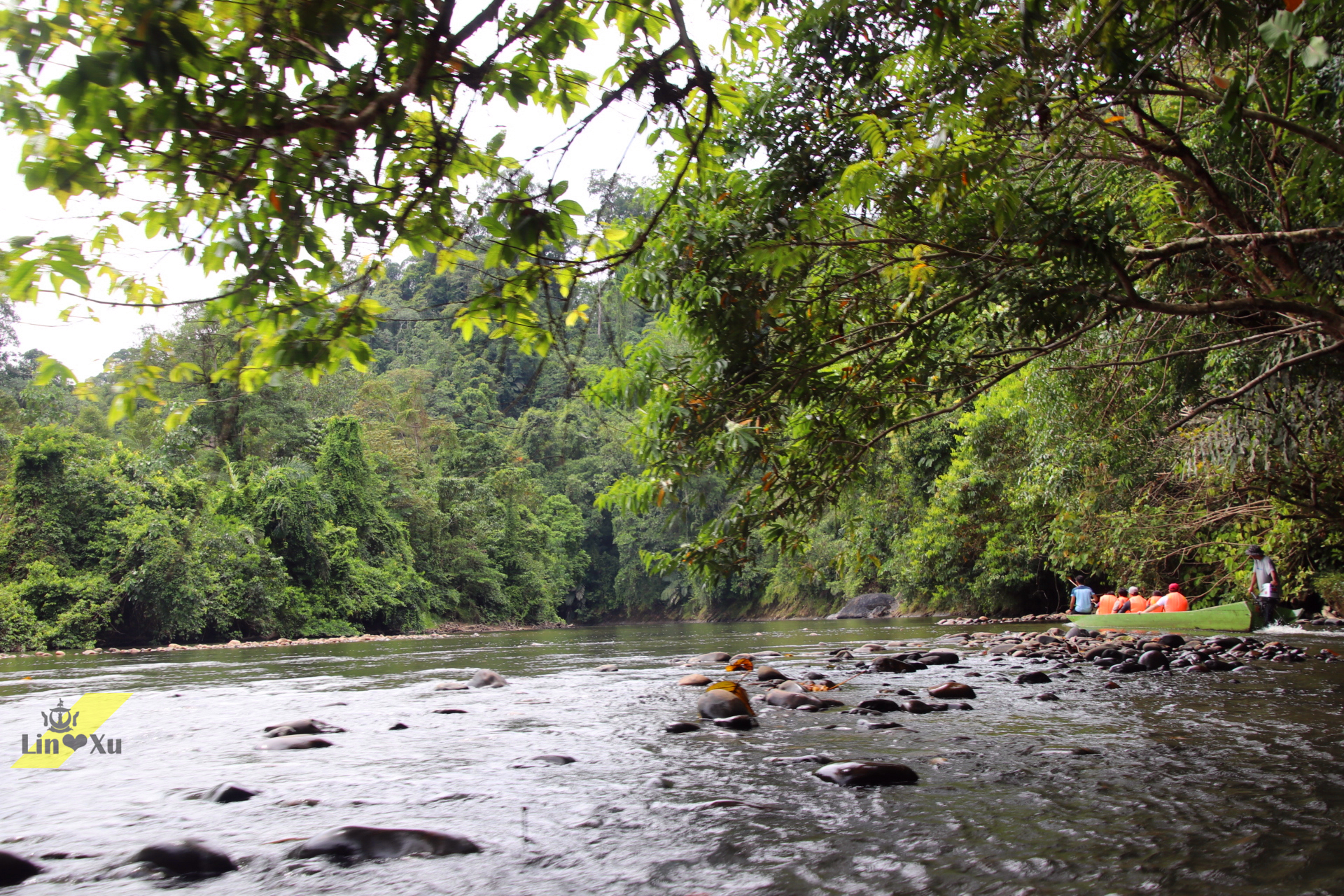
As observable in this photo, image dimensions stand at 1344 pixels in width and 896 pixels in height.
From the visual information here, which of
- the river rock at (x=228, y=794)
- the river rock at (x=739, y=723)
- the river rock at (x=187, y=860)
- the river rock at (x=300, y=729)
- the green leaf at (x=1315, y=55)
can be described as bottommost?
the river rock at (x=739, y=723)

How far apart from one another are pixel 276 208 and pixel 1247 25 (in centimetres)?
345

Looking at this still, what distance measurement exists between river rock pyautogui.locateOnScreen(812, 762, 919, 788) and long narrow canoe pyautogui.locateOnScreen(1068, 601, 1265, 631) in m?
Result: 10.6

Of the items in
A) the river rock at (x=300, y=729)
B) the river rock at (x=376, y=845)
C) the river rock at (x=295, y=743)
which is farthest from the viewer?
the river rock at (x=300, y=729)

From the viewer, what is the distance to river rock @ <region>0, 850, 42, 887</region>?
8.86ft

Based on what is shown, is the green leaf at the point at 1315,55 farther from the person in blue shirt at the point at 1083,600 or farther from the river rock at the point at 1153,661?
the person in blue shirt at the point at 1083,600

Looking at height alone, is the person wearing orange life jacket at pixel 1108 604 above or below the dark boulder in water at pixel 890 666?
below

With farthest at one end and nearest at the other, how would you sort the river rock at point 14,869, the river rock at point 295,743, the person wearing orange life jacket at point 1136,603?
the person wearing orange life jacket at point 1136,603 → the river rock at point 295,743 → the river rock at point 14,869

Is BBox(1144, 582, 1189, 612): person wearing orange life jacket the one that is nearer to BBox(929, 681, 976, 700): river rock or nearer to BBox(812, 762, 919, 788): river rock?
BBox(929, 681, 976, 700): river rock

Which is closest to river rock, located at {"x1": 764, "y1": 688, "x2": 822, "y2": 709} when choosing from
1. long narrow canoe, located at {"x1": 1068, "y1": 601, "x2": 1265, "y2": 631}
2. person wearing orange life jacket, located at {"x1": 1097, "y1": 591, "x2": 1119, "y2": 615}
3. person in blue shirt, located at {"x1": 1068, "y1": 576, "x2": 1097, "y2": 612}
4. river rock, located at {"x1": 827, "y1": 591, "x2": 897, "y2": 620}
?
Result: long narrow canoe, located at {"x1": 1068, "y1": 601, "x2": 1265, "y2": 631}

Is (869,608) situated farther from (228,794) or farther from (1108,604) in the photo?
(228,794)

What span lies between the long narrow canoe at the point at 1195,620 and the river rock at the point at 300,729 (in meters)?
11.8

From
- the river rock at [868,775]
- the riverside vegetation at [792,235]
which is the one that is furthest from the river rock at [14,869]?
the river rock at [868,775]

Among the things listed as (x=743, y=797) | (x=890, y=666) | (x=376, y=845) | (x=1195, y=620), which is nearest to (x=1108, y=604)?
A: (x=1195, y=620)

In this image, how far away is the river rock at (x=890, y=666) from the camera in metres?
8.84
